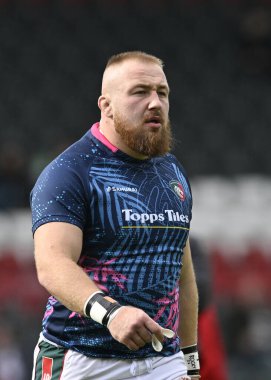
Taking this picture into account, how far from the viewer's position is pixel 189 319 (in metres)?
4.69

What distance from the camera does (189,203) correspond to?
4.57m

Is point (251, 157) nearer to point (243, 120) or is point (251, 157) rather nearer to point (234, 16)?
point (243, 120)

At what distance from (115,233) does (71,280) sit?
14.8 inches

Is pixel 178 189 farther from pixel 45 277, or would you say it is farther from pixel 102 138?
pixel 45 277

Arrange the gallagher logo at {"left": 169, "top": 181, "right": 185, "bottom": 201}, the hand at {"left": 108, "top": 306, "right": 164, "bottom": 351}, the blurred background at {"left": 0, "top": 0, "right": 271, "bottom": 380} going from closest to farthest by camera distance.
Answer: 1. the hand at {"left": 108, "top": 306, "right": 164, "bottom": 351}
2. the gallagher logo at {"left": 169, "top": 181, "right": 185, "bottom": 201}
3. the blurred background at {"left": 0, "top": 0, "right": 271, "bottom": 380}

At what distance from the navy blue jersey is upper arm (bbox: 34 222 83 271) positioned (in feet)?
0.11

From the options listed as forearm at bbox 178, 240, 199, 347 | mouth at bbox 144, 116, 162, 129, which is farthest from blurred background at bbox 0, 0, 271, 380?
mouth at bbox 144, 116, 162, 129

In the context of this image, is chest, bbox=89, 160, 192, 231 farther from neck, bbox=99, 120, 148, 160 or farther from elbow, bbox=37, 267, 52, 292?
elbow, bbox=37, 267, 52, 292

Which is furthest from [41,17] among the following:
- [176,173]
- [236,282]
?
[176,173]

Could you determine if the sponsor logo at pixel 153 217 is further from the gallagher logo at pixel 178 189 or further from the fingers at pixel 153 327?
the fingers at pixel 153 327

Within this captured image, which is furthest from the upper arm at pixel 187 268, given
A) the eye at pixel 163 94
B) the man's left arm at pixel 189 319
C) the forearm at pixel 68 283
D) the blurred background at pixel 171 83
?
the blurred background at pixel 171 83

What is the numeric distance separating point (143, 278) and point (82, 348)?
37 centimetres

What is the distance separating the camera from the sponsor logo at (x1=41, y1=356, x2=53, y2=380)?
426 cm

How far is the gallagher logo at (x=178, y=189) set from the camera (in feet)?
14.7
